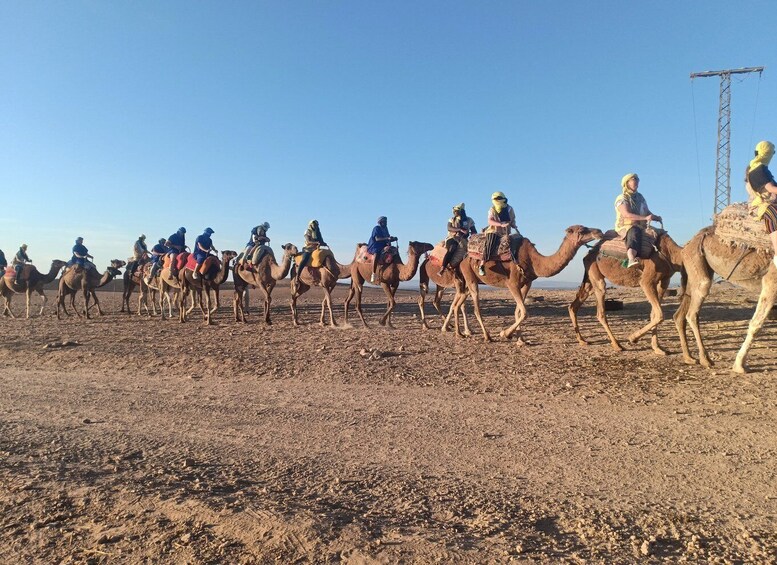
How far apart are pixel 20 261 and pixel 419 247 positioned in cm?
1860

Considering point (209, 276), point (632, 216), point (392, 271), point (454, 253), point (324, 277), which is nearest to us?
point (632, 216)

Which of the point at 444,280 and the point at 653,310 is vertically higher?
the point at 444,280

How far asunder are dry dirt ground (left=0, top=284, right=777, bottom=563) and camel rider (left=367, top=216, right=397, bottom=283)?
6300mm

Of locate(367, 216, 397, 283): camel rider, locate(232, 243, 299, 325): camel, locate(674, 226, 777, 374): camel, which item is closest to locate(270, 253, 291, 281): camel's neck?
locate(232, 243, 299, 325): camel

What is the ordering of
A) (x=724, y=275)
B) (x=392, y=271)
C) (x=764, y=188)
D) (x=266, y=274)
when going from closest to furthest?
(x=764, y=188) < (x=724, y=275) < (x=392, y=271) < (x=266, y=274)

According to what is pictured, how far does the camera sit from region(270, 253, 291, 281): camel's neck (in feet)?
58.3

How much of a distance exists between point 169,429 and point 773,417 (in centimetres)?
688

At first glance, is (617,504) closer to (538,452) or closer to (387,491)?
(538,452)

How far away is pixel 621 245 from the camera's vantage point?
10.5 metres

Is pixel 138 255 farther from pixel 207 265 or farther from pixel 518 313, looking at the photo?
pixel 518 313

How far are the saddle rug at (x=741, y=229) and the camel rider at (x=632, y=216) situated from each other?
1.32 m

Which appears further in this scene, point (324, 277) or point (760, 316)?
point (324, 277)

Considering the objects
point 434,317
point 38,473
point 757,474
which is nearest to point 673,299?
point 434,317

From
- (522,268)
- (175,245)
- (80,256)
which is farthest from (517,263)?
(80,256)
